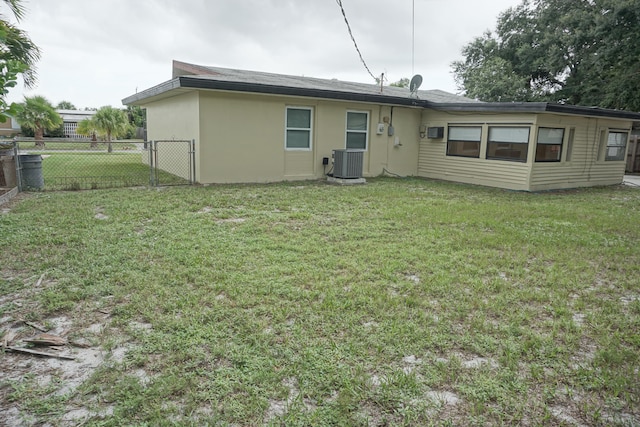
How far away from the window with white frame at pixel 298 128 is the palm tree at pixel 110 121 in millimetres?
15524

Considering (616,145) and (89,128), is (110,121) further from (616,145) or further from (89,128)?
(616,145)

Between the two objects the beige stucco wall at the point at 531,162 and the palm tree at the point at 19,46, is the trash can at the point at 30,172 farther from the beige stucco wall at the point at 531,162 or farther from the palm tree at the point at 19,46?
the beige stucco wall at the point at 531,162

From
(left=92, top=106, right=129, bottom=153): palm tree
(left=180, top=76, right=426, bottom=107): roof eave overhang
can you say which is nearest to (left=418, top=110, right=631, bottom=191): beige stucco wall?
(left=180, top=76, right=426, bottom=107): roof eave overhang

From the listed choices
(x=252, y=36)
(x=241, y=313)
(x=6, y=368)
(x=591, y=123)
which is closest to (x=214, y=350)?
(x=241, y=313)

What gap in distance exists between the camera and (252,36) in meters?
12.0

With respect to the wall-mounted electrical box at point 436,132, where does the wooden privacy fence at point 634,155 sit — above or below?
below

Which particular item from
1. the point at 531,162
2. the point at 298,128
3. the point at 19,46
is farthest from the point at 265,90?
the point at 531,162

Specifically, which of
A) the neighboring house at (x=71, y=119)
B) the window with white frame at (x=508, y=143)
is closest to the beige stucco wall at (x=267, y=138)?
the window with white frame at (x=508, y=143)

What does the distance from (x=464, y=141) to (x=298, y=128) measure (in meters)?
4.54

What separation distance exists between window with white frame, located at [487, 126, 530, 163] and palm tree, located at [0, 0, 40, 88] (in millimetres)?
10162

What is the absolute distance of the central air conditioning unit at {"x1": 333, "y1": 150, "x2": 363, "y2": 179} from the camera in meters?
10.3

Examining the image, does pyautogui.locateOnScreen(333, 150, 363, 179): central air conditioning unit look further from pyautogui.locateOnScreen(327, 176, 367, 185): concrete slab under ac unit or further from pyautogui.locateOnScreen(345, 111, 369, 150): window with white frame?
pyautogui.locateOnScreen(345, 111, 369, 150): window with white frame

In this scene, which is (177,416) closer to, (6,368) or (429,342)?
(6,368)

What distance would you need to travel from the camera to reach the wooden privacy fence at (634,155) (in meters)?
16.7
